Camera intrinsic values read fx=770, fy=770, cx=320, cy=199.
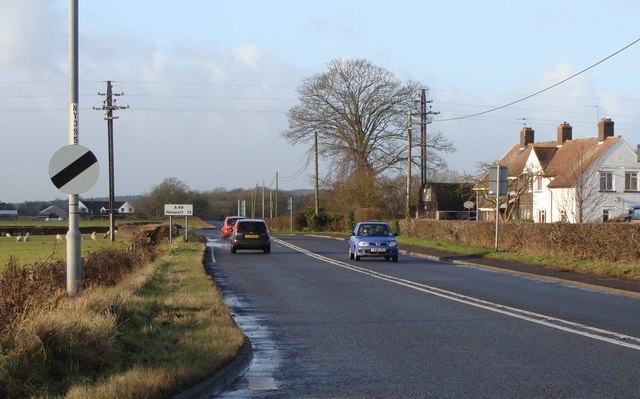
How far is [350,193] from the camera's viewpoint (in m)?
66.4

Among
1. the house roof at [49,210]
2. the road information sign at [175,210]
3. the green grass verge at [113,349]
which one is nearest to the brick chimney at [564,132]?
the road information sign at [175,210]

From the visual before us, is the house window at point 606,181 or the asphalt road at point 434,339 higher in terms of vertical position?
the house window at point 606,181

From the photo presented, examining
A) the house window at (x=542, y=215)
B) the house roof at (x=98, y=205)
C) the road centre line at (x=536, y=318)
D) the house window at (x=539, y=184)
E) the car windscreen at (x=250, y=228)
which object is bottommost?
the road centre line at (x=536, y=318)

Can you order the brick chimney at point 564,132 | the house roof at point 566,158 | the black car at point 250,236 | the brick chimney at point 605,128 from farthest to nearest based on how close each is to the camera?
1. the brick chimney at point 564,132
2. the brick chimney at point 605,128
3. the house roof at point 566,158
4. the black car at point 250,236

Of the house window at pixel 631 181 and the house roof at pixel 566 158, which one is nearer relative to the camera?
the house roof at pixel 566 158

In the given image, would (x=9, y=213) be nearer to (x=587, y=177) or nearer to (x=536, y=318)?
(x=587, y=177)

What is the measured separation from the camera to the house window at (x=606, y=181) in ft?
188

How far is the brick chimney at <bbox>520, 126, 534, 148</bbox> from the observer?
7069 centimetres

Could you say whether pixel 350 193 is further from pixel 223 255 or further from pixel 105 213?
pixel 105 213

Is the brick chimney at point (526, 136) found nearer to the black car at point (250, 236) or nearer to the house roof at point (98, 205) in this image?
the black car at point (250, 236)

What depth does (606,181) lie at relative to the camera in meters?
57.6

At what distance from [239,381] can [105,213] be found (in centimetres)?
13691

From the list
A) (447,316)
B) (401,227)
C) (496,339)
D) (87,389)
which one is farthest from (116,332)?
(401,227)

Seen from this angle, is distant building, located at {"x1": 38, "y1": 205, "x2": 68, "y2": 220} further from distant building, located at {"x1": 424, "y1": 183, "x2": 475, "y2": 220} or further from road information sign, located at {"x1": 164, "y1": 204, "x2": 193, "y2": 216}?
road information sign, located at {"x1": 164, "y1": 204, "x2": 193, "y2": 216}
